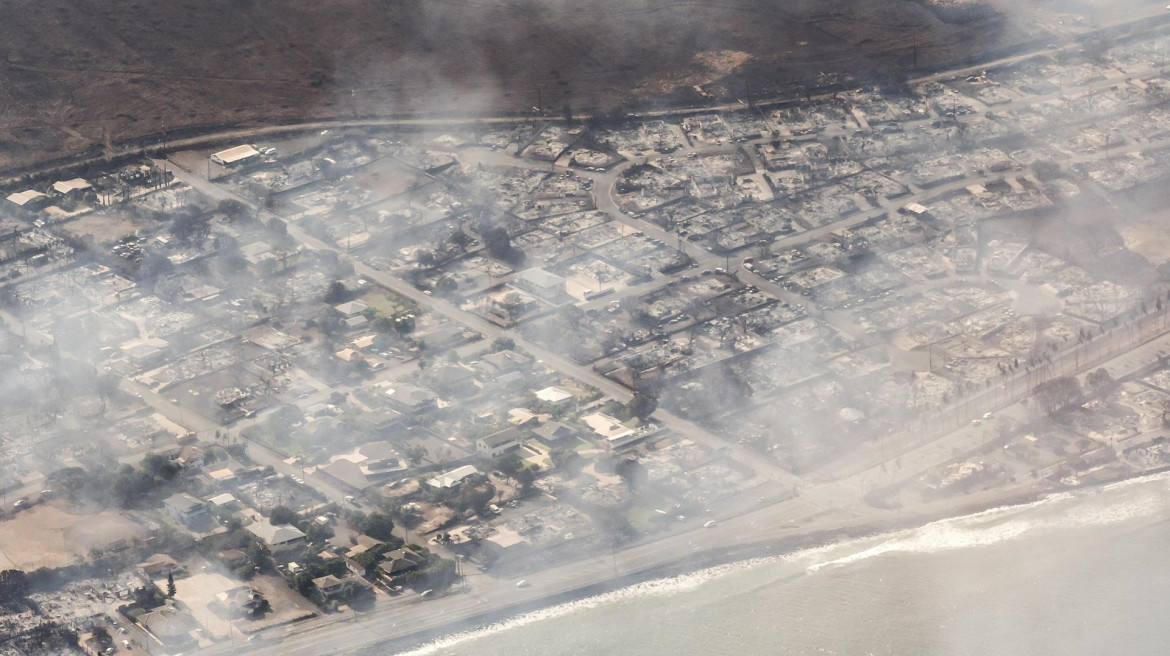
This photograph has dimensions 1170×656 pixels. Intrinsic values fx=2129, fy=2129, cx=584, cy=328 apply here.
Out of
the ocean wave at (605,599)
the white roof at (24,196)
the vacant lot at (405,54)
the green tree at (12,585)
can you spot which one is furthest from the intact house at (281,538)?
the vacant lot at (405,54)

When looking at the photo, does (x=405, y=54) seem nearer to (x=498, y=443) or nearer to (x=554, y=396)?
(x=554, y=396)

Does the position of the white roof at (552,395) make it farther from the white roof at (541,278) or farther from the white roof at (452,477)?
the white roof at (541,278)

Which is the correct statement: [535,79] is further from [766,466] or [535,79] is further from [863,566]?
[863,566]

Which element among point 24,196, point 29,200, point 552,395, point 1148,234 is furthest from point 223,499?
point 1148,234

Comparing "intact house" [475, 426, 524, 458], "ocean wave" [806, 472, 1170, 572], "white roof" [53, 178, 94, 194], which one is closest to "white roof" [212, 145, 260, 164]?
"white roof" [53, 178, 94, 194]

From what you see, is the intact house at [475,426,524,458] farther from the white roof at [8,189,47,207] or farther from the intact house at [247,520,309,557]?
the white roof at [8,189,47,207]
